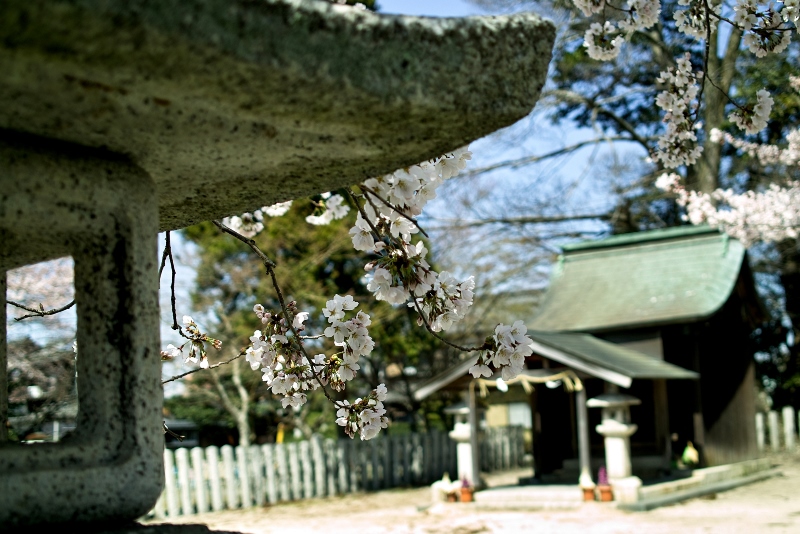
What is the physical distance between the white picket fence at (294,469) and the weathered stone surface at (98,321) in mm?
10533

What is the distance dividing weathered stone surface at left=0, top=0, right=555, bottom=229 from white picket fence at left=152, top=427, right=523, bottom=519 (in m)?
10.7

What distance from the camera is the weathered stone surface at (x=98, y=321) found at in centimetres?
121

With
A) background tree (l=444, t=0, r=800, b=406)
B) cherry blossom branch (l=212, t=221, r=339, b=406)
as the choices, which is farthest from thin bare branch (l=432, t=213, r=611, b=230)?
cherry blossom branch (l=212, t=221, r=339, b=406)

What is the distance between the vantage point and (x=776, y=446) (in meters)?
18.5

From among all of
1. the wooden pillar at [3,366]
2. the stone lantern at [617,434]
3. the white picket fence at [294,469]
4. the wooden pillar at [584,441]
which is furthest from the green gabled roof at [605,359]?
the wooden pillar at [3,366]

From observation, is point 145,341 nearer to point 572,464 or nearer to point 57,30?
point 57,30

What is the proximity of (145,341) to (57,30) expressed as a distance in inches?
21.4

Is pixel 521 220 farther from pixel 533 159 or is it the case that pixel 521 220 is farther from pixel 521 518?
pixel 521 518

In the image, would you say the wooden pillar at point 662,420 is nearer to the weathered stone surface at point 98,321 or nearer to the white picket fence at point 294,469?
the white picket fence at point 294,469

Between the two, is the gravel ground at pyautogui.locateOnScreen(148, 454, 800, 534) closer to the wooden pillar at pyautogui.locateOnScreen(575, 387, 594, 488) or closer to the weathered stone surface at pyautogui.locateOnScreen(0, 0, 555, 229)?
the wooden pillar at pyautogui.locateOnScreen(575, 387, 594, 488)

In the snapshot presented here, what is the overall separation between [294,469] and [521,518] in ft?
14.2

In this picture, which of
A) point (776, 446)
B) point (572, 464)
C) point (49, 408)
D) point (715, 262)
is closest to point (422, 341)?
point (572, 464)

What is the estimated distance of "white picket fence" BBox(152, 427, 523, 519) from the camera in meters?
12.0

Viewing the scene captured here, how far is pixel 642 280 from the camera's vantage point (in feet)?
48.1
